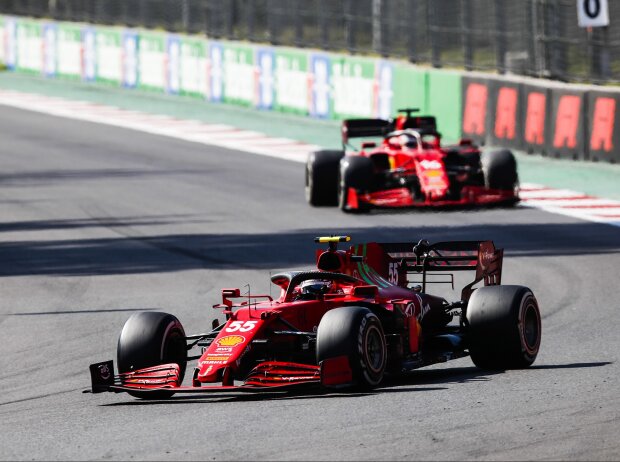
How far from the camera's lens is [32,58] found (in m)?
48.9

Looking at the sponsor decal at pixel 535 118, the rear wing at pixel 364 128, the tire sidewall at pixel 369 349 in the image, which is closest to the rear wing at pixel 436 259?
the tire sidewall at pixel 369 349

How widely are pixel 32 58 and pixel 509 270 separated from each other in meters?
32.7

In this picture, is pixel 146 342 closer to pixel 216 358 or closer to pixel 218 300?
pixel 216 358

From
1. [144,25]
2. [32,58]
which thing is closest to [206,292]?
[144,25]

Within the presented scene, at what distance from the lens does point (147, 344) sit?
11.9 m

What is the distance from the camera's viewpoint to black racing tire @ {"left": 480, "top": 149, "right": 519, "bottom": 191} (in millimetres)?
23266

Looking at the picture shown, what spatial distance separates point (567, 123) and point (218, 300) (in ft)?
41.3

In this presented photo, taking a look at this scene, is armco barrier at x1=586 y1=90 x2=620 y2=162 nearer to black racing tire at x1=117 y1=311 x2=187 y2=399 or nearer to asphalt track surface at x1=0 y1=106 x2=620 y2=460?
asphalt track surface at x1=0 y1=106 x2=620 y2=460

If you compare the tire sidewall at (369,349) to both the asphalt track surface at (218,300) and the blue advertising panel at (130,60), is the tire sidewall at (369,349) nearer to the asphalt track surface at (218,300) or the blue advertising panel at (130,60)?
the asphalt track surface at (218,300)

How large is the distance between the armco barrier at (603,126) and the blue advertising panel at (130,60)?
62.0 feet

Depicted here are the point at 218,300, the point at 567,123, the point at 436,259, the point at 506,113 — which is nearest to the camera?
the point at 436,259

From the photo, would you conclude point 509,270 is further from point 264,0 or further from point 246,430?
point 264,0

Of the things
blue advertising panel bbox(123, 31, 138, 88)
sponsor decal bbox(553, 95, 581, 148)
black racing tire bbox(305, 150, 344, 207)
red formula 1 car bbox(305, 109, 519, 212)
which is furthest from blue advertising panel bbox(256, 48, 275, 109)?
red formula 1 car bbox(305, 109, 519, 212)

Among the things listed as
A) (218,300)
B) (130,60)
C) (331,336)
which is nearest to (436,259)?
(331,336)
